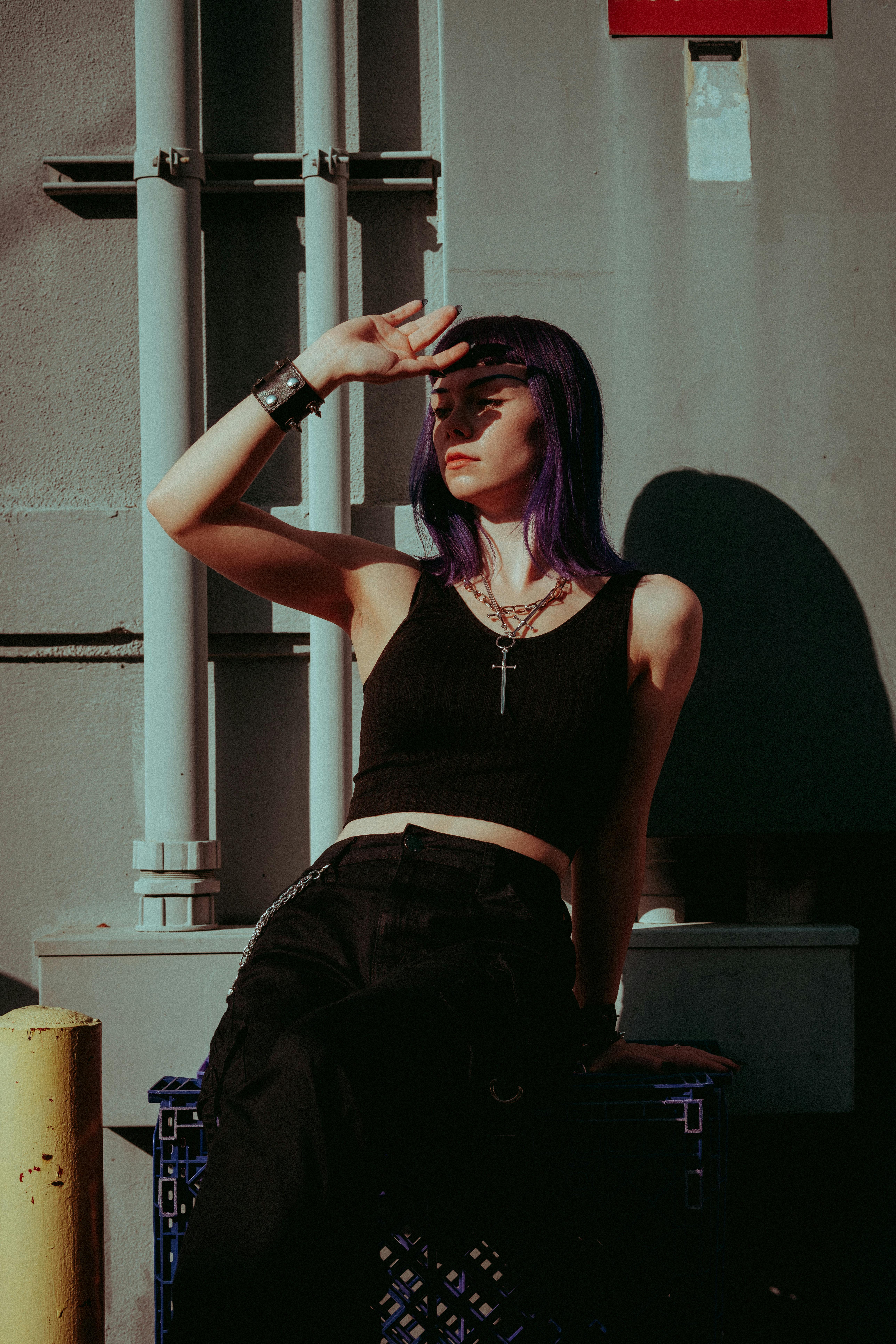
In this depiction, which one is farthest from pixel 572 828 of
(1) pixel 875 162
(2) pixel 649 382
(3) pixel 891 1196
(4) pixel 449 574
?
(1) pixel 875 162

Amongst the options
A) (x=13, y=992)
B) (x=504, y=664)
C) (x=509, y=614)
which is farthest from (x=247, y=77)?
(x=13, y=992)

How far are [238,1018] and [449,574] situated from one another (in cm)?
101


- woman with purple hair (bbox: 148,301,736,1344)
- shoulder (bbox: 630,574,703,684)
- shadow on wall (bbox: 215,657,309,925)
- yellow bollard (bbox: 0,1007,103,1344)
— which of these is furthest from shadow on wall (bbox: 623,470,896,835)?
yellow bollard (bbox: 0,1007,103,1344)

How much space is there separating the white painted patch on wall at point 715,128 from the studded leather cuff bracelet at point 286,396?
1.48 meters

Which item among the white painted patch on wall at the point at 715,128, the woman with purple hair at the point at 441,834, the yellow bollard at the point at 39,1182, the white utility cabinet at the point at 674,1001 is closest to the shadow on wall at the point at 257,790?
the white utility cabinet at the point at 674,1001

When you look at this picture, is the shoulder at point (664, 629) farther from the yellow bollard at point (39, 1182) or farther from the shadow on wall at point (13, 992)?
the shadow on wall at point (13, 992)

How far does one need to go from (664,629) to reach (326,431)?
3.73 feet

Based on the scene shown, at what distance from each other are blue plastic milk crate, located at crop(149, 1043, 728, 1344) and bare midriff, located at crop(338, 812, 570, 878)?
1.32ft

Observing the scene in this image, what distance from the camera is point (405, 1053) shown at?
1.56 metres

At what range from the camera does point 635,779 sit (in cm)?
220

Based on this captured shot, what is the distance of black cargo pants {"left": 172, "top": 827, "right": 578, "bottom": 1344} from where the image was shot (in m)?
1.38

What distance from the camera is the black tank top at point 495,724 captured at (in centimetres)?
197

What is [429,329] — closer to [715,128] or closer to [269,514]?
[269,514]

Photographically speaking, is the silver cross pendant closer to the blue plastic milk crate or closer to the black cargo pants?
the black cargo pants
